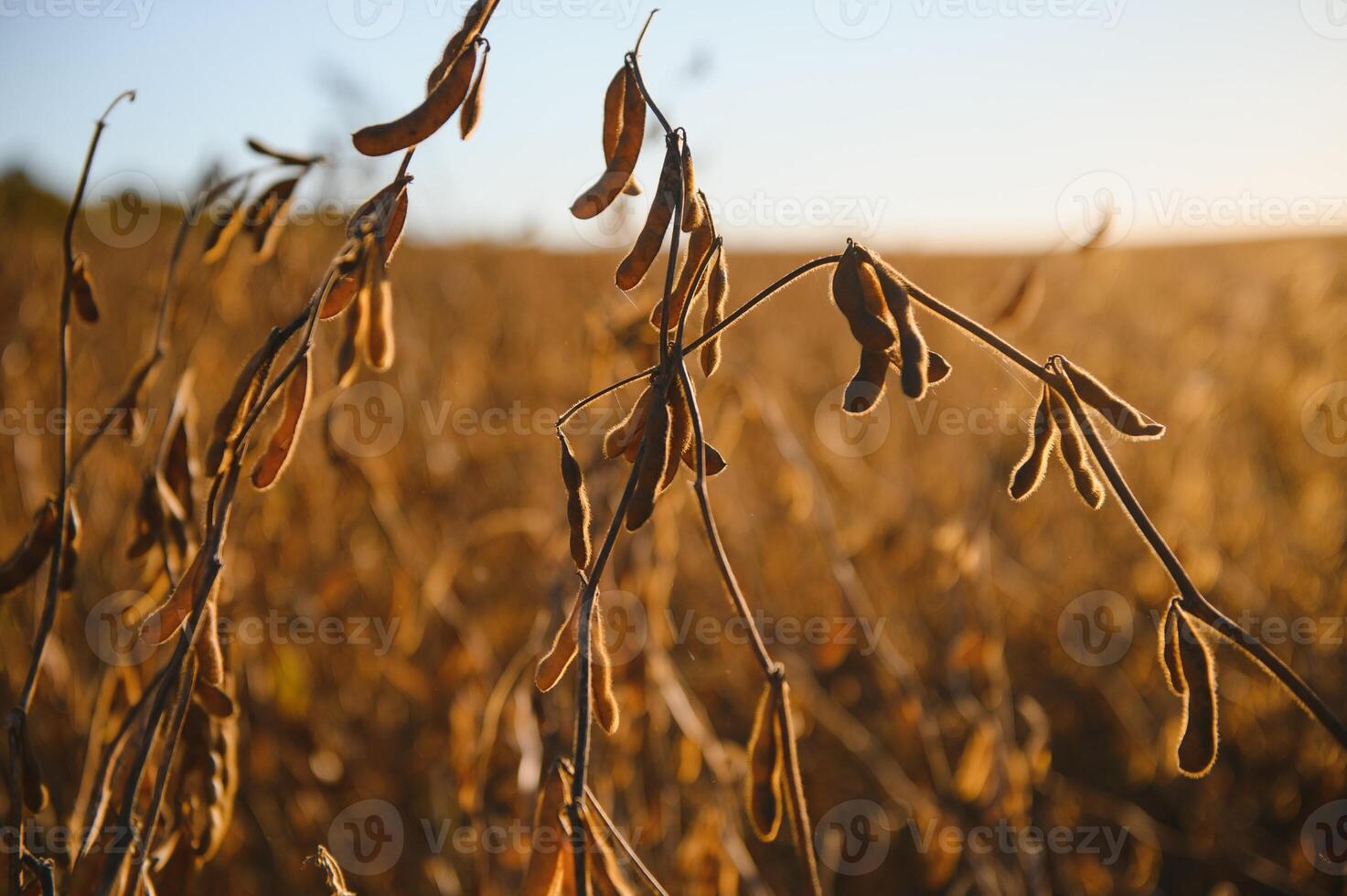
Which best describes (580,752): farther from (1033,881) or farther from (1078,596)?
(1078,596)

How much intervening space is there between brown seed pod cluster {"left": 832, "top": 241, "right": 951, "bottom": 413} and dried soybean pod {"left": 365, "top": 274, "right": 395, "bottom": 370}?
39 centimetres

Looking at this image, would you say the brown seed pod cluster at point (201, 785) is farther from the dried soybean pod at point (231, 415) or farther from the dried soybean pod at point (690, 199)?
the dried soybean pod at point (690, 199)

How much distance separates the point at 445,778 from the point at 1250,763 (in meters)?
1.73

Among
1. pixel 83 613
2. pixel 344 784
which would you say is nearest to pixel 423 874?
pixel 344 784

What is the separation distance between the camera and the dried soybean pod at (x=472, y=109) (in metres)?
0.70

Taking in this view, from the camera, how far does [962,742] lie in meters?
2.32

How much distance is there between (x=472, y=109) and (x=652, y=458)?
1.08 ft

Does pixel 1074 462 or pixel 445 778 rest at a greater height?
pixel 1074 462

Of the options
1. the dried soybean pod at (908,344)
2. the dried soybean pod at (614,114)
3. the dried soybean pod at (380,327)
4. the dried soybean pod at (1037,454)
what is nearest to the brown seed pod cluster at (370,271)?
the dried soybean pod at (380,327)

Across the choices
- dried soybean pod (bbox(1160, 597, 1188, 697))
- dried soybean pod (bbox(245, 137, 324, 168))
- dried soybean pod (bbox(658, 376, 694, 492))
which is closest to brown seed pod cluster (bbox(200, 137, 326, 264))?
dried soybean pod (bbox(245, 137, 324, 168))

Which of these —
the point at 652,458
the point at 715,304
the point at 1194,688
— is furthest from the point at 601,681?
the point at 1194,688

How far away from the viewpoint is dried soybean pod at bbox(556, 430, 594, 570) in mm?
615

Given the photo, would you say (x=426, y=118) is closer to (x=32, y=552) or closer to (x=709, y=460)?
(x=709, y=460)

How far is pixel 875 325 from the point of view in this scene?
1.95 feet
